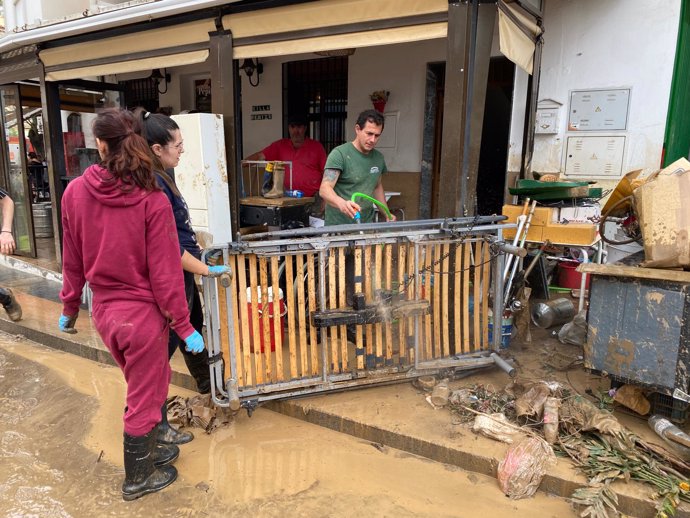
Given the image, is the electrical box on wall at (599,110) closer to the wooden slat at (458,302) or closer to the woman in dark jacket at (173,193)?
the wooden slat at (458,302)

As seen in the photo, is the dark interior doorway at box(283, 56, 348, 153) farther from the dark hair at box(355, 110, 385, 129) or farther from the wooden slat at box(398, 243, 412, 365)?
the wooden slat at box(398, 243, 412, 365)

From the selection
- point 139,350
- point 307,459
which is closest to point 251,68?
point 139,350

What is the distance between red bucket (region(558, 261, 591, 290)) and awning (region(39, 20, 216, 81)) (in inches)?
171

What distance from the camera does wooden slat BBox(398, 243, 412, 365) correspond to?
3.39 meters

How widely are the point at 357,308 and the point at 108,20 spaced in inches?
171

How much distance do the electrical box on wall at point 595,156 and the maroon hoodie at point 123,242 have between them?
4.76 m

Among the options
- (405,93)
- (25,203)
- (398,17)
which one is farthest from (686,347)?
(25,203)

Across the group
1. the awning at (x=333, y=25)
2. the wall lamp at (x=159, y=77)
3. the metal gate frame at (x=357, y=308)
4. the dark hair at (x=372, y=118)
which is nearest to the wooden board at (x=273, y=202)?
the awning at (x=333, y=25)

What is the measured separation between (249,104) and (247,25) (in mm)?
3783

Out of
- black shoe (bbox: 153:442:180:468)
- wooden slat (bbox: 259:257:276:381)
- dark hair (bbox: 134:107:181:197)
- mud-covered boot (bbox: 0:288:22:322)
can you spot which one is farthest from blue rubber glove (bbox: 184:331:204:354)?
mud-covered boot (bbox: 0:288:22:322)

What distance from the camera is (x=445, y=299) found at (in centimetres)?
356

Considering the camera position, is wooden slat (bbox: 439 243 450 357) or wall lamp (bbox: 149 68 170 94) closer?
wooden slat (bbox: 439 243 450 357)

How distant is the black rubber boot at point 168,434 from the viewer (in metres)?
3.12

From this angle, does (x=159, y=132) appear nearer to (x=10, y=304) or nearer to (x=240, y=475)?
(x=240, y=475)
